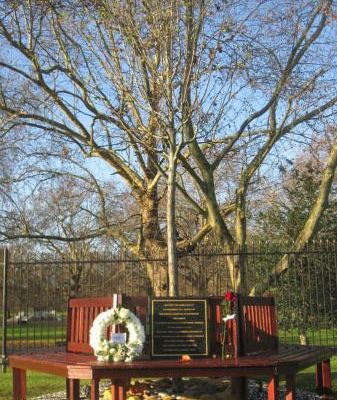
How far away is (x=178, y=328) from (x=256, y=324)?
1.32 metres

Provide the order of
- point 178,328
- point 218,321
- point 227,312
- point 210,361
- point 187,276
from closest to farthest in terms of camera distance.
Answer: point 210,361, point 178,328, point 227,312, point 218,321, point 187,276

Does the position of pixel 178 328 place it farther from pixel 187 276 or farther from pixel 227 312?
pixel 187 276

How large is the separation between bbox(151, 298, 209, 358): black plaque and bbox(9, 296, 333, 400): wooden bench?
18 centimetres

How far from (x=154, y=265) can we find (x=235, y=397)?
774 centimetres

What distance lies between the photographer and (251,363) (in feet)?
22.6

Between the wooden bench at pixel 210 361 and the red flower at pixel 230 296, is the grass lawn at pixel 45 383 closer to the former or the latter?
the wooden bench at pixel 210 361

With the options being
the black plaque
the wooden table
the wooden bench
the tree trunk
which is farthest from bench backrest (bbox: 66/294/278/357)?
the tree trunk

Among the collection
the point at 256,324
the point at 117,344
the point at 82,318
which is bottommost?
the point at 117,344

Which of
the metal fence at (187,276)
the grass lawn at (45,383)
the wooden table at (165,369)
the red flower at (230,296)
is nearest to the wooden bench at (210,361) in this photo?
the wooden table at (165,369)

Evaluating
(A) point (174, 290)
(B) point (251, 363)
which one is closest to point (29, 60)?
(A) point (174, 290)

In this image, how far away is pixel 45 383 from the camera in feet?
39.3

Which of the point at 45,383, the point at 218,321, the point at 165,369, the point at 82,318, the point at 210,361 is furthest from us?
the point at 45,383

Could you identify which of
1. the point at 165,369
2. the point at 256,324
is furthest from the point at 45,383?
the point at 165,369

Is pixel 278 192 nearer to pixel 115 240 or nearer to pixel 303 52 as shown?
pixel 115 240
